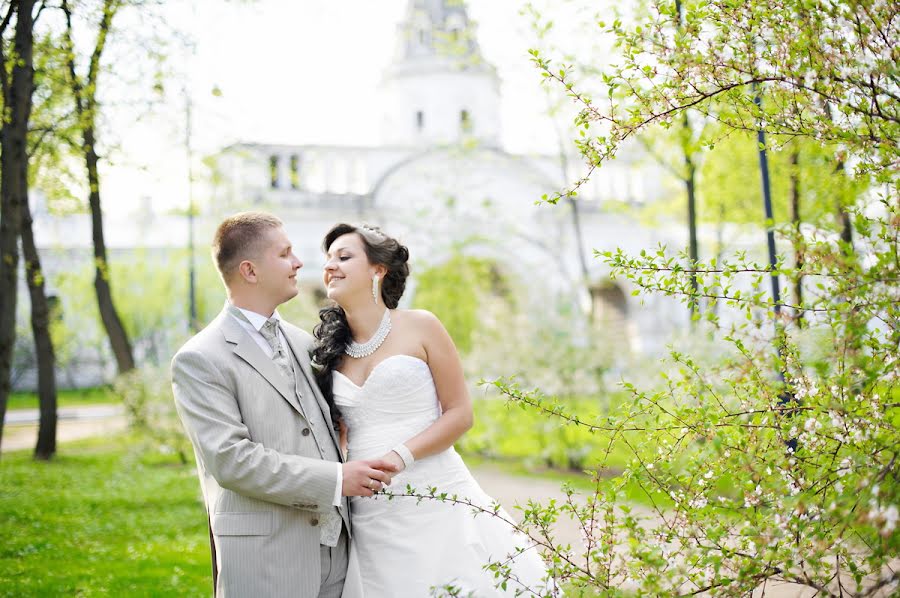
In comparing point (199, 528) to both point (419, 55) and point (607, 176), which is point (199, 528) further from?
point (419, 55)

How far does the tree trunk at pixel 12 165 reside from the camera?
6.80m

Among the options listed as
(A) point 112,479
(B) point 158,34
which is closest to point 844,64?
(B) point 158,34

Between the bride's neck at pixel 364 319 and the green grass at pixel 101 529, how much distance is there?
3166 mm

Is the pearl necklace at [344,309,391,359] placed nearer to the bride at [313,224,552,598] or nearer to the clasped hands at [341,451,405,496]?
the bride at [313,224,552,598]

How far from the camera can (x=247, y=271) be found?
3.93 metres

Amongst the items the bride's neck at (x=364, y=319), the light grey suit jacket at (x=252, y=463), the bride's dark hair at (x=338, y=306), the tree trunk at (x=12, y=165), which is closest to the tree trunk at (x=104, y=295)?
Result: the tree trunk at (x=12, y=165)

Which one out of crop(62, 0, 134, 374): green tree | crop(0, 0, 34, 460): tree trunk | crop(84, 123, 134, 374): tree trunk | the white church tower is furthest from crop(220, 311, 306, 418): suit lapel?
the white church tower

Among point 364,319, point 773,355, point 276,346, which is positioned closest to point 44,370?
point 364,319

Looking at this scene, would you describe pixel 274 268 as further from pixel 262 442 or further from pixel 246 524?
pixel 246 524

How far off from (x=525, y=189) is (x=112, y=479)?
25.5m

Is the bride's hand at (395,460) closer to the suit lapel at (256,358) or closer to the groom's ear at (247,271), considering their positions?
the suit lapel at (256,358)

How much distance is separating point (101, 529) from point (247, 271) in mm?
6798

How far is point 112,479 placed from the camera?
13.7 m

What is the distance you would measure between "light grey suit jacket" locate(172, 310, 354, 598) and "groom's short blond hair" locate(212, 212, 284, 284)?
27 centimetres
